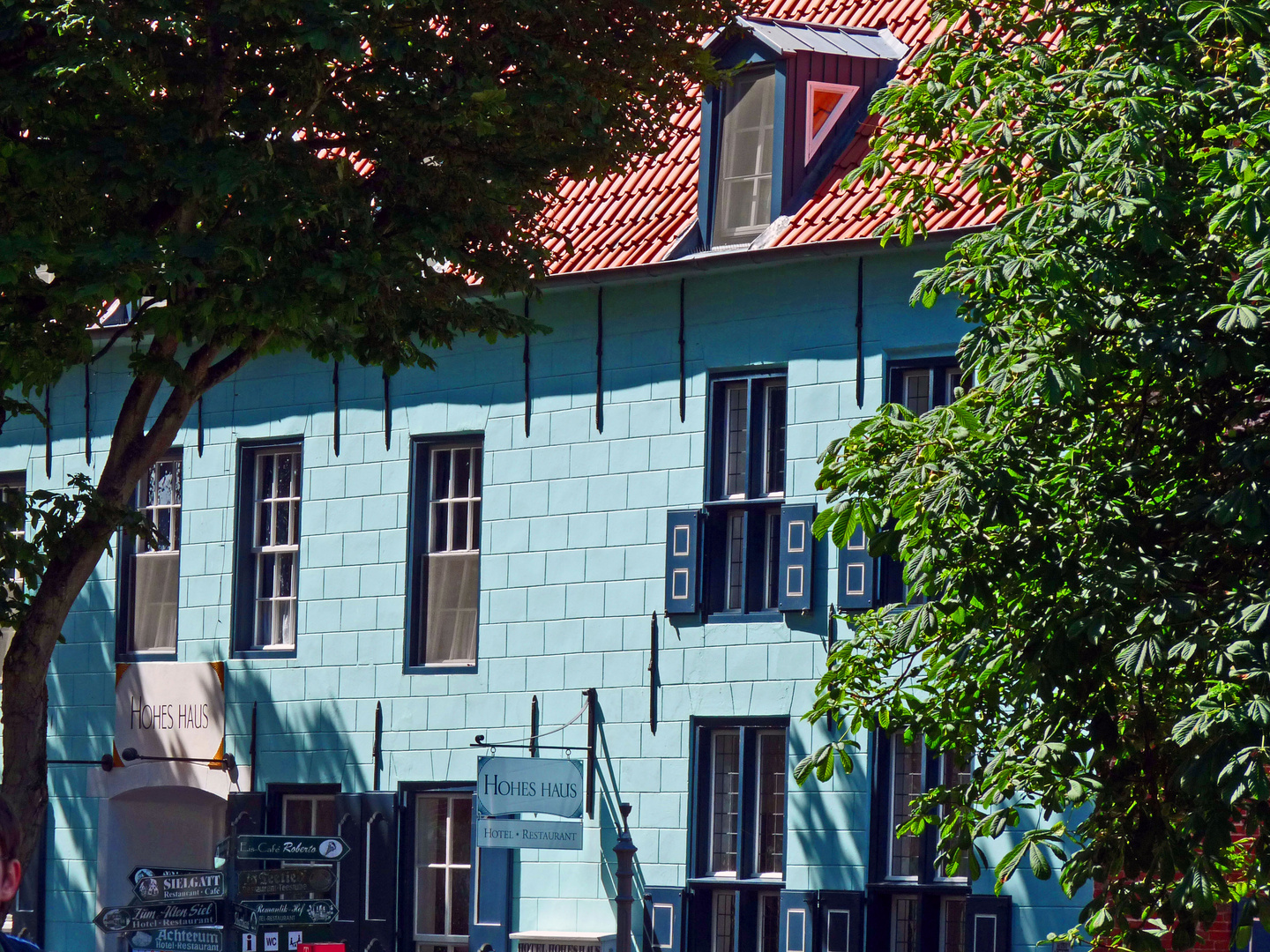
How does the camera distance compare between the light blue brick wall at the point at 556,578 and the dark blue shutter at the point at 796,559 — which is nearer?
the dark blue shutter at the point at 796,559

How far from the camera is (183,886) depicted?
11398 millimetres

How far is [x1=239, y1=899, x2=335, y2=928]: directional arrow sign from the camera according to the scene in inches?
450

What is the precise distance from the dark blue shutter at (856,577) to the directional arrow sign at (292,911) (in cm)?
525

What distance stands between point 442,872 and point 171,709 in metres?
3.23

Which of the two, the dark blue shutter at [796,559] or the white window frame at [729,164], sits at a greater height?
the white window frame at [729,164]

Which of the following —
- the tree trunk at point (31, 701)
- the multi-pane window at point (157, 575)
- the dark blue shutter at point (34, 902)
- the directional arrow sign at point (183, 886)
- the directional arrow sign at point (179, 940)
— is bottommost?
the dark blue shutter at point (34, 902)

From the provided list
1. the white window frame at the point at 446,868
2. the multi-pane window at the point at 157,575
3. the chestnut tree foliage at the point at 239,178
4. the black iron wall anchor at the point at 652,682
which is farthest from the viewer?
the multi-pane window at the point at 157,575

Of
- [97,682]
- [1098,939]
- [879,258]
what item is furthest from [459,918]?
[1098,939]

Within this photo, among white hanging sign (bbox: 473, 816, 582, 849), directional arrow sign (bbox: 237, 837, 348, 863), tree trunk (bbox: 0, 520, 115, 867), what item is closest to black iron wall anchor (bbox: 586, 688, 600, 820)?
white hanging sign (bbox: 473, 816, 582, 849)

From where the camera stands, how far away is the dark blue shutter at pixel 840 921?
1543cm

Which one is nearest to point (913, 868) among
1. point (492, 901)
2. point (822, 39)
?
point (492, 901)

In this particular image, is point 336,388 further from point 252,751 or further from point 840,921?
point 840,921

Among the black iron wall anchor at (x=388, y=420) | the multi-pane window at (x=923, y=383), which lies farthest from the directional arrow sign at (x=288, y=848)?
the black iron wall anchor at (x=388, y=420)

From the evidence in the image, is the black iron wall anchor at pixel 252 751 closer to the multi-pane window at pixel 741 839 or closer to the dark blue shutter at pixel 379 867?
the dark blue shutter at pixel 379 867
